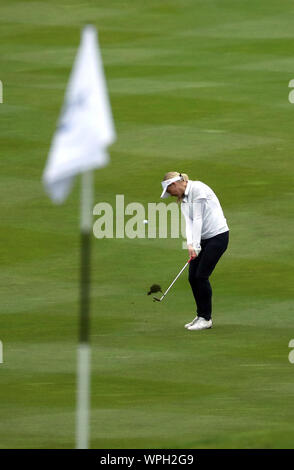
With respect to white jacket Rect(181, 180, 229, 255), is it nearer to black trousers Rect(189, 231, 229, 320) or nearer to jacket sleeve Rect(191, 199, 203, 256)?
jacket sleeve Rect(191, 199, 203, 256)

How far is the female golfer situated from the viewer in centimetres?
1312

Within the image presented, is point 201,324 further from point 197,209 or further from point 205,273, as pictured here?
point 197,209

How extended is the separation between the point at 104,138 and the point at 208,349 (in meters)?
4.59

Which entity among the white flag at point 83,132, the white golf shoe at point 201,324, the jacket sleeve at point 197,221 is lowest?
the white flag at point 83,132

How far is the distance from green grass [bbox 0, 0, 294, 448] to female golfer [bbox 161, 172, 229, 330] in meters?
0.42

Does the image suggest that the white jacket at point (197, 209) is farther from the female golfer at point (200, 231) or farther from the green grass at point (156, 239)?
the green grass at point (156, 239)

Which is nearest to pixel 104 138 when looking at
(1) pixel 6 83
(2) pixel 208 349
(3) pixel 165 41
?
(2) pixel 208 349

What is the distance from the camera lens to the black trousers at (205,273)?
1335cm

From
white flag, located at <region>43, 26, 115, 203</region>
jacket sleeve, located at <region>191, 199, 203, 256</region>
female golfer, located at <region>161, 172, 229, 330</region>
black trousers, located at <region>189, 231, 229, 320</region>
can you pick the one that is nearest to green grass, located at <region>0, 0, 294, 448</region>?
black trousers, located at <region>189, 231, 229, 320</region>

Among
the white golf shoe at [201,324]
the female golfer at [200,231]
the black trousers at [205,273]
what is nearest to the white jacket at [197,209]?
the female golfer at [200,231]

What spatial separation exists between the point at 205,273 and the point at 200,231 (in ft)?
1.79

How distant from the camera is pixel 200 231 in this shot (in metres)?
13.2

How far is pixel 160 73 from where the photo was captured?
939 inches

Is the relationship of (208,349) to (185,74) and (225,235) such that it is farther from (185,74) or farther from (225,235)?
(185,74)
